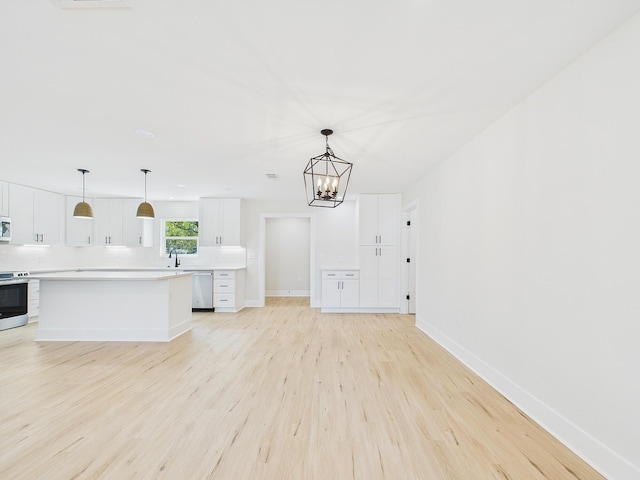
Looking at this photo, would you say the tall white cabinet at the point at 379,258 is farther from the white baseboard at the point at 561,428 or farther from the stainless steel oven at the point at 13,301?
Result: the stainless steel oven at the point at 13,301

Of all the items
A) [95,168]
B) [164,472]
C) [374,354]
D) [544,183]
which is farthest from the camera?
[95,168]

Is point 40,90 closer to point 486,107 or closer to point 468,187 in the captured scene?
point 486,107

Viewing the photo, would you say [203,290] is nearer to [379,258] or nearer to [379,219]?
[379,258]

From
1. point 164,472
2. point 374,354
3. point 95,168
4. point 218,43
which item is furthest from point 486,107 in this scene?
point 95,168

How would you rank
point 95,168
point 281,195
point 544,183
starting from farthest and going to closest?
point 281,195 < point 95,168 < point 544,183

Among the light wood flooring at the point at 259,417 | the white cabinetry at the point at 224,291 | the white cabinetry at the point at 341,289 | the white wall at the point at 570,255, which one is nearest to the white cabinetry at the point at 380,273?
the white cabinetry at the point at 341,289

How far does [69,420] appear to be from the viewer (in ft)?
7.39

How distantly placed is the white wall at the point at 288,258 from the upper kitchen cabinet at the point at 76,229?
4.19 metres

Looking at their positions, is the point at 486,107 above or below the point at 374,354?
above

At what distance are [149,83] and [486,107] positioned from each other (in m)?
2.68

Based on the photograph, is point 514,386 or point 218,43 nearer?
point 218,43

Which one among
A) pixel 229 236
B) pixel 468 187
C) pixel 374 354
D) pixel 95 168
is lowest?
pixel 374 354

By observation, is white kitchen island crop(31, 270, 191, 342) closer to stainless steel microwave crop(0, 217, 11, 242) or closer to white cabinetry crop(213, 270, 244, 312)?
stainless steel microwave crop(0, 217, 11, 242)

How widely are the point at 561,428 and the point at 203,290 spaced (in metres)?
5.96
